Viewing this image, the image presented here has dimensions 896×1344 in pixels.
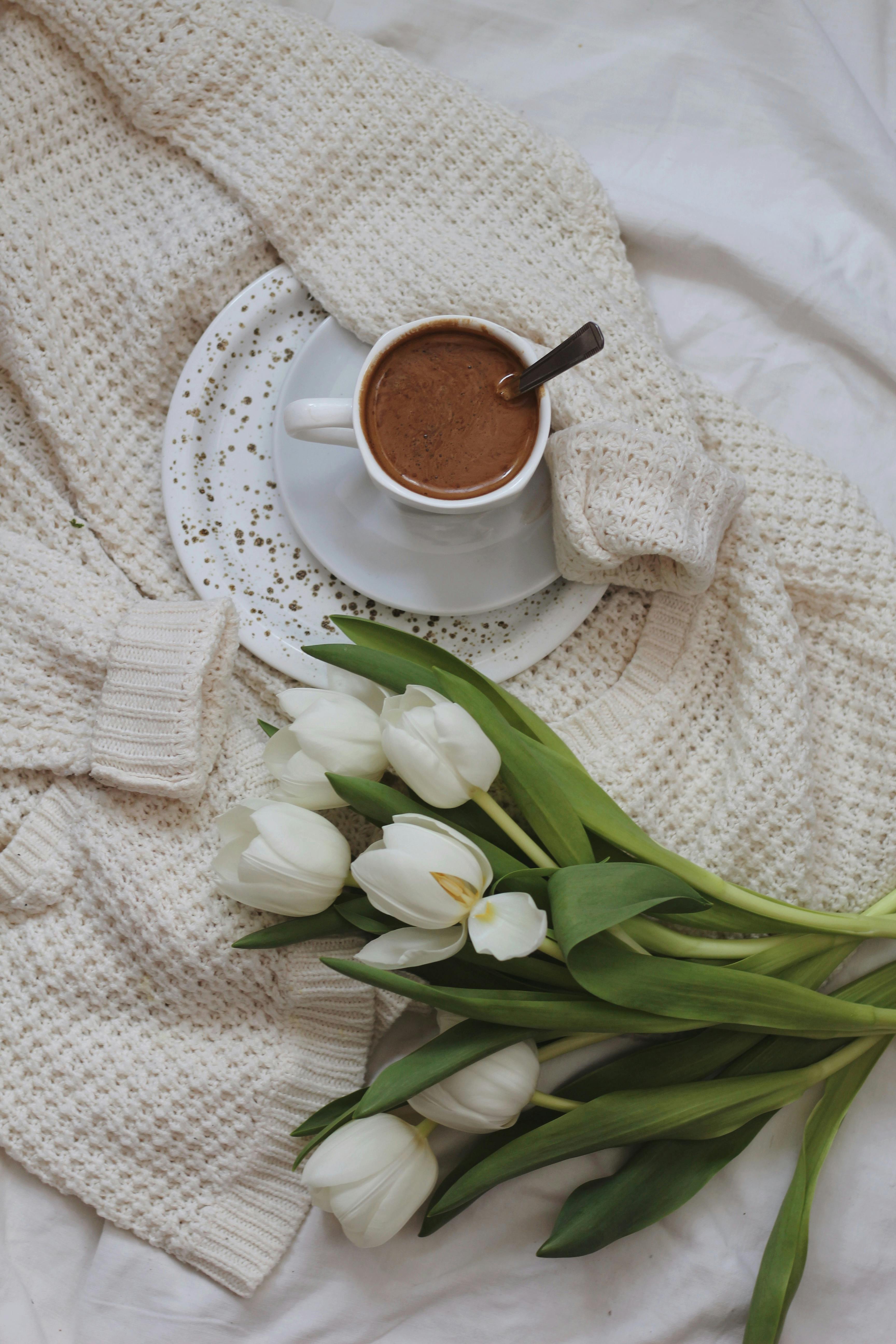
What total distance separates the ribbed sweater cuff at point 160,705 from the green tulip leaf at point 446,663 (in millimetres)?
137

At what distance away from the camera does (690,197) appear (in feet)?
3.30

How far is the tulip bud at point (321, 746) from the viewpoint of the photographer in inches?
27.1

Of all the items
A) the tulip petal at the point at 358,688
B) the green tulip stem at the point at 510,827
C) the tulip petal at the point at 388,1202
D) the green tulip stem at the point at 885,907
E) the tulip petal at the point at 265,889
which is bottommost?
the tulip petal at the point at 388,1202

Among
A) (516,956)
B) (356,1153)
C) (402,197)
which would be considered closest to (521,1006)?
(516,956)

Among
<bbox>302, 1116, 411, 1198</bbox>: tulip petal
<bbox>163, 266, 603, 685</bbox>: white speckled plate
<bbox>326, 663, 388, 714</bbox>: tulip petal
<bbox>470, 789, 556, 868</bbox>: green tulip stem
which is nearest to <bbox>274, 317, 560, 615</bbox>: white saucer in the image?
<bbox>163, 266, 603, 685</bbox>: white speckled plate

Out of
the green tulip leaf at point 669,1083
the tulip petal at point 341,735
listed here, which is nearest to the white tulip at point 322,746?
the tulip petal at point 341,735

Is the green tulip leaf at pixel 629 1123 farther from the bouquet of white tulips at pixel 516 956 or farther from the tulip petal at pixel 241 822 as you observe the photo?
the tulip petal at pixel 241 822

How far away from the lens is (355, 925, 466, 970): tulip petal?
62 cm

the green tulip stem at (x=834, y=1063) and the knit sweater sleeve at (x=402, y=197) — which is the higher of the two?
the knit sweater sleeve at (x=402, y=197)

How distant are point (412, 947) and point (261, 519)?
0.45m

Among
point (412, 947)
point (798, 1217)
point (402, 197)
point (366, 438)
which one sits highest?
point (402, 197)

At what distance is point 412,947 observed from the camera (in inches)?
25.0

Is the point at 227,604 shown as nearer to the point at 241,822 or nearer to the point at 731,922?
the point at 241,822

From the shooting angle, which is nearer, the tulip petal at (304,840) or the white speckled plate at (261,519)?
the tulip petal at (304,840)
